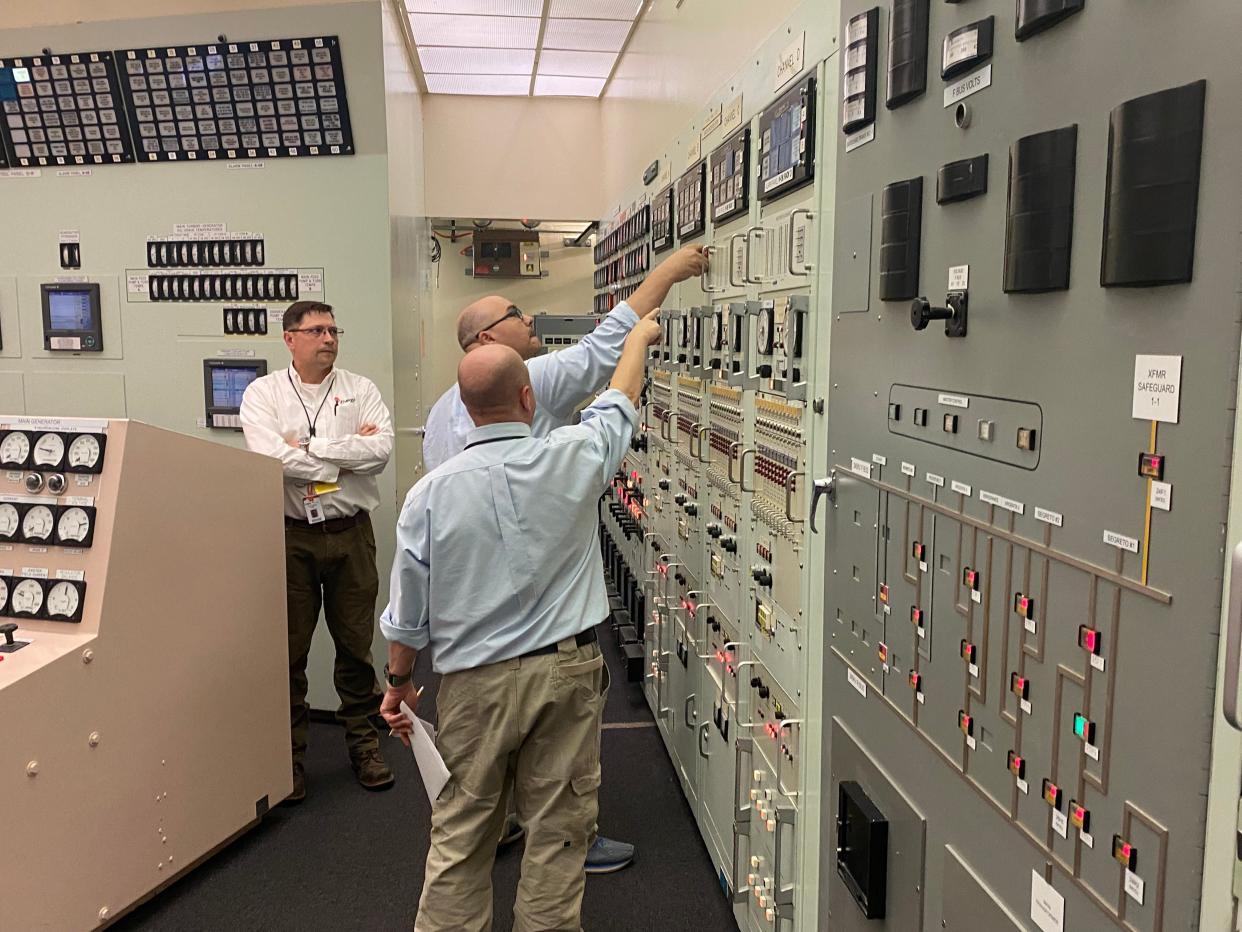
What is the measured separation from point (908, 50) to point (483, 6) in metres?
4.40

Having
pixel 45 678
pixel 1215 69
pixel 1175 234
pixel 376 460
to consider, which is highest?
pixel 1215 69

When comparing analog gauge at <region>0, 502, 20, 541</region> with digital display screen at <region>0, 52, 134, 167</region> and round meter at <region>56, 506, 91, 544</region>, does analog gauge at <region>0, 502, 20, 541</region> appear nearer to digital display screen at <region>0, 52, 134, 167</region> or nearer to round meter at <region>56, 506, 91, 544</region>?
round meter at <region>56, 506, 91, 544</region>

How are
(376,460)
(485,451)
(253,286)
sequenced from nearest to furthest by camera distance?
(485,451) < (376,460) < (253,286)

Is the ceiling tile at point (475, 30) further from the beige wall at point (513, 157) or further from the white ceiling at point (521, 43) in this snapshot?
the beige wall at point (513, 157)

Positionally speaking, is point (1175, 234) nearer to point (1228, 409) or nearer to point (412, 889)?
A: point (1228, 409)

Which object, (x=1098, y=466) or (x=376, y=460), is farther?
(x=376, y=460)

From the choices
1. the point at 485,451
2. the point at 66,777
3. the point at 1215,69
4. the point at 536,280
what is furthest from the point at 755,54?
the point at 536,280

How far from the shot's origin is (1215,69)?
0.81 metres

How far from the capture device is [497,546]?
1909 mm

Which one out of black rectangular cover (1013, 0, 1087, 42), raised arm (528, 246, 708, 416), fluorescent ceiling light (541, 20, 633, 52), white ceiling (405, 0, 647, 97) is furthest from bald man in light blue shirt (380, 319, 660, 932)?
fluorescent ceiling light (541, 20, 633, 52)

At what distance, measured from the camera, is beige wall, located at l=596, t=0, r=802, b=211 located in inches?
106

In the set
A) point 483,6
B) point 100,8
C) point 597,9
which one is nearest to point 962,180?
point 100,8

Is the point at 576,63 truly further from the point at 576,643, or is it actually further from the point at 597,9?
the point at 576,643

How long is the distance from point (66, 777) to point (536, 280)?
5.62m
